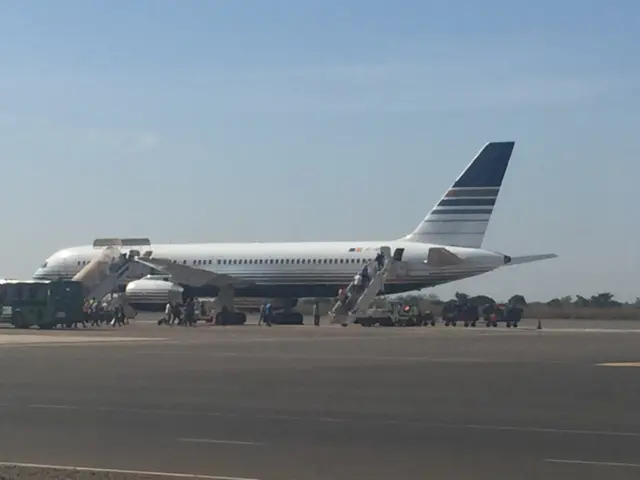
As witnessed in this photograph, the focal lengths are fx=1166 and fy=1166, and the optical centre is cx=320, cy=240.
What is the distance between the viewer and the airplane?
60.7 meters

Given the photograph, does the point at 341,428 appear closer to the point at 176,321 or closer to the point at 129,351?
the point at 129,351

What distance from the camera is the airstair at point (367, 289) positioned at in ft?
199

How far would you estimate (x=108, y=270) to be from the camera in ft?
230

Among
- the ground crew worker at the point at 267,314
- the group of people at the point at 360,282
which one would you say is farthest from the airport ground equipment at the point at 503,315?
the ground crew worker at the point at 267,314

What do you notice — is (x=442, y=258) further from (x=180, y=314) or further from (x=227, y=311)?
(x=180, y=314)

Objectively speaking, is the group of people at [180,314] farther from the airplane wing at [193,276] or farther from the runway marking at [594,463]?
the runway marking at [594,463]

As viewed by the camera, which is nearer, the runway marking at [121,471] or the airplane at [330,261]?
the runway marking at [121,471]

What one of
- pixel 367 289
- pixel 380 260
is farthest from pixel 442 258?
pixel 367 289

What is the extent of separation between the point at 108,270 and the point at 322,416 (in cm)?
5540

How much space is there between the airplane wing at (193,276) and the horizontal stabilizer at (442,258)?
11512mm

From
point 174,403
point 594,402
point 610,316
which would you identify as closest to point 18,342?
point 174,403

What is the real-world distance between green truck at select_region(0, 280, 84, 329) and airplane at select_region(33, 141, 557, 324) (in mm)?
9024

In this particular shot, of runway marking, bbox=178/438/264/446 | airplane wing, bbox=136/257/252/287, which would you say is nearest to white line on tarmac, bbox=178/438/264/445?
runway marking, bbox=178/438/264/446

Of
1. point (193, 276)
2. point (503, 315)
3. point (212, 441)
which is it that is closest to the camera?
point (212, 441)
